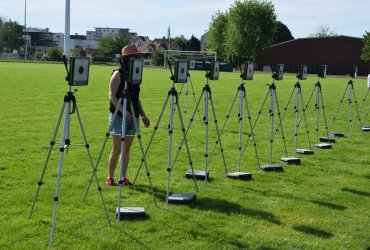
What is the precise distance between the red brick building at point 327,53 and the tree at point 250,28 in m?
3.97

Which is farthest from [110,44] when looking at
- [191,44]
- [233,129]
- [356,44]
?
[233,129]

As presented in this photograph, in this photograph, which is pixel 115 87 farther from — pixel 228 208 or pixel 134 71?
pixel 228 208

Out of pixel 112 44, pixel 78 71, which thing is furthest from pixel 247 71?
pixel 112 44

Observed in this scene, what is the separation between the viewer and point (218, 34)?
101m

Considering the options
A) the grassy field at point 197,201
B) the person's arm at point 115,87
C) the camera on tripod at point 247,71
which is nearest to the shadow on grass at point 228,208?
the grassy field at point 197,201

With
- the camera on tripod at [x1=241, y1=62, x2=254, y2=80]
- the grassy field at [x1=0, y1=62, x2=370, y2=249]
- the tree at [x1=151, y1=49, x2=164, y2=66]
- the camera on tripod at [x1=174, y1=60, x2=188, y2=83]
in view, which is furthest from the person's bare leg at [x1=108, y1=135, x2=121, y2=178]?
the tree at [x1=151, y1=49, x2=164, y2=66]

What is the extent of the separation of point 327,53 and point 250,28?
16.9 m

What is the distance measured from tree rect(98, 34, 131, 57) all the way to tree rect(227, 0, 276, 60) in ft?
97.5

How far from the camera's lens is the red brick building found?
3100 inches

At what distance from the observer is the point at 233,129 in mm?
15445

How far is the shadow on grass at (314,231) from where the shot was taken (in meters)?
6.47

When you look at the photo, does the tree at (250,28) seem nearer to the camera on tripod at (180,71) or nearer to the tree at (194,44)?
the tree at (194,44)

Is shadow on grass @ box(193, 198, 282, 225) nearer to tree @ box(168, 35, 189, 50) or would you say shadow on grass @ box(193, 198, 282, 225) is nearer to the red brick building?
the red brick building

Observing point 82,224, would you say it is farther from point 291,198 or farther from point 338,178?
point 338,178
